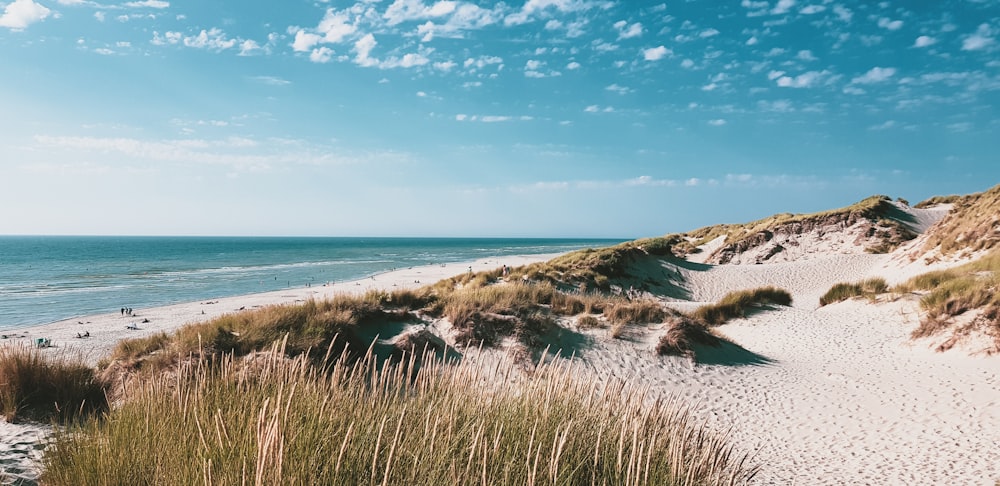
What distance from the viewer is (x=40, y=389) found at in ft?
19.2

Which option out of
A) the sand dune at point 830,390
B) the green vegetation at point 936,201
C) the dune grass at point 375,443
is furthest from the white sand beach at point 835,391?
the green vegetation at point 936,201

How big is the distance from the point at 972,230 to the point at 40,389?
31239mm

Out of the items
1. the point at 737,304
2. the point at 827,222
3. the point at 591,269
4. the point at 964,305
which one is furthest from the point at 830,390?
the point at 827,222

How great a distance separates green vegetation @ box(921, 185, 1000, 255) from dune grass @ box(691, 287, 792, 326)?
835 centimetres

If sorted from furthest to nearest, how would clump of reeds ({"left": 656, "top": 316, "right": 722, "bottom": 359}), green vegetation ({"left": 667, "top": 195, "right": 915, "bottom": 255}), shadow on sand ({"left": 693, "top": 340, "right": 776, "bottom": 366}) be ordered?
green vegetation ({"left": 667, "top": 195, "right": 915, "bottom": 255}) → clump of reeds ({"left": 656, "top": 316, "right": 722, "bottom": 359}) → shadow on sand ({"left": 693, "top": 340, "right": 776, "bottom": 366})

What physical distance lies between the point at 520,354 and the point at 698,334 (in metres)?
4.97

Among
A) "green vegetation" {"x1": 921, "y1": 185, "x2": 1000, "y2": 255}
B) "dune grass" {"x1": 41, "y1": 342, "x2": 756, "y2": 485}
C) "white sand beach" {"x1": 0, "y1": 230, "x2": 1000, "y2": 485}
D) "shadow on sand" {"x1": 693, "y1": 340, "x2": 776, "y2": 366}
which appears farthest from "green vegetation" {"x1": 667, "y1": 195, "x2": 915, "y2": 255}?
"dune grass" {"x1": 41, "y1": 342, "x2": 756, "y2": 485}

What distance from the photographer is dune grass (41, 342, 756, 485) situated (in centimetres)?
243

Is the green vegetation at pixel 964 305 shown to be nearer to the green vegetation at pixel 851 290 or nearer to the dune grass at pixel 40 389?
the green vegetation at pixel 851 290

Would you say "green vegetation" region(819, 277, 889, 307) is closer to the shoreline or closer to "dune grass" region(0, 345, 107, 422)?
the shoreline

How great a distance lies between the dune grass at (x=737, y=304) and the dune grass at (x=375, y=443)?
14230 millimetres

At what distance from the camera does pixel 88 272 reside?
51750 mm

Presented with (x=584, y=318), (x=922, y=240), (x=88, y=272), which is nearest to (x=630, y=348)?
(x=584, y=318)

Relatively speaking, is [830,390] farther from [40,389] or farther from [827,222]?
[827,222]
